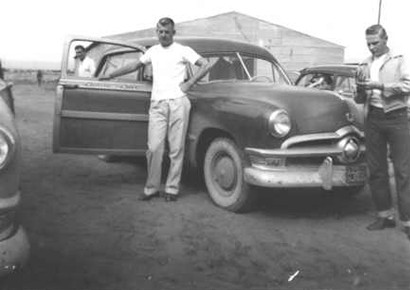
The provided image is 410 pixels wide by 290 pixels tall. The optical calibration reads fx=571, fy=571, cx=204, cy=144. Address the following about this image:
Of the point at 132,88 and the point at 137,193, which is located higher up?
the point at 132,88

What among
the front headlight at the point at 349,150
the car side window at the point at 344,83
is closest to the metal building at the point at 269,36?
the car side window at the point at 344,83

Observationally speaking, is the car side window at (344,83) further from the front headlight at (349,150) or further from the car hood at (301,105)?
the front headlight at (349,150)

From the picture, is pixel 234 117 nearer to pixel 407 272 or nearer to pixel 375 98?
pixel 375 98

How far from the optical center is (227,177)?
18.1 ft

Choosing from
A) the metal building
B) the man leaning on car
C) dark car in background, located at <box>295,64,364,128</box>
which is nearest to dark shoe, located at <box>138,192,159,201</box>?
the man leaning on car

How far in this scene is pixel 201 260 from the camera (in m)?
4.13

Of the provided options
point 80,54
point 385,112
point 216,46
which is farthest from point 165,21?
point 80,54

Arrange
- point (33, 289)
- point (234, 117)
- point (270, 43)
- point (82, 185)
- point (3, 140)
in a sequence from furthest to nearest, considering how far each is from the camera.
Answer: point (270, 43) → point (82, 185) → point (234, 117) → point (33, 289) → point (3, 140)

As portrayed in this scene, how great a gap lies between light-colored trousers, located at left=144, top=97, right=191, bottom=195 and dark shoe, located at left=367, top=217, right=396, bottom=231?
76.8 inches

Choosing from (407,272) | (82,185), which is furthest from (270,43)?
(407,272)

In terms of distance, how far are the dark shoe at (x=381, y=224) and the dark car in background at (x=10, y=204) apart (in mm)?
3249

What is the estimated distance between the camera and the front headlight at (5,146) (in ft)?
9.48

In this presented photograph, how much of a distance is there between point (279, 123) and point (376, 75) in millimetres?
939

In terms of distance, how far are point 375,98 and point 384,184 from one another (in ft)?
2.57
